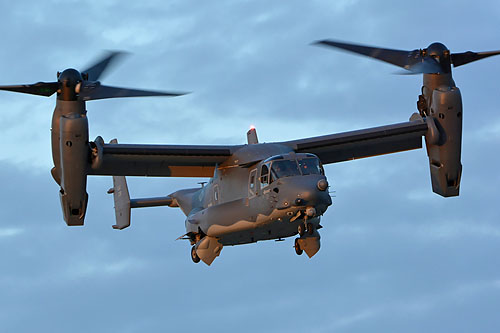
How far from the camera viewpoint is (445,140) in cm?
3231

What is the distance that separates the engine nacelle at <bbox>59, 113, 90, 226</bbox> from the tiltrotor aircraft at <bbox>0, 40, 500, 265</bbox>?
0.08 feet

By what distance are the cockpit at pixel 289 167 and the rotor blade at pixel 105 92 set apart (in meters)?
3.10

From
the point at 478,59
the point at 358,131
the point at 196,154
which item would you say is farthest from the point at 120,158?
the point at 478,59

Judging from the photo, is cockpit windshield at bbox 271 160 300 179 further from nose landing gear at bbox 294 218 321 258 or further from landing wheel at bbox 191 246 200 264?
landing wheel at bbox 191 246 200 264

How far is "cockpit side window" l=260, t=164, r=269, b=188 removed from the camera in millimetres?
30136

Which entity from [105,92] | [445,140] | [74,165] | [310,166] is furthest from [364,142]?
[74,165]

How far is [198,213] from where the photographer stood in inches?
1287

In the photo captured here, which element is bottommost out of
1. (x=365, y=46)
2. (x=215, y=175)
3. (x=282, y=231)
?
(x=282, y=231)

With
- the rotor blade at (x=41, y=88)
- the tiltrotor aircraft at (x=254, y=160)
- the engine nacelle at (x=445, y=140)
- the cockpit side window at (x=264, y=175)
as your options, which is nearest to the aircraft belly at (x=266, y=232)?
the tiltrotor aircraft at (x=254, y=160)

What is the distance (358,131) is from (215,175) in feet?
13.2

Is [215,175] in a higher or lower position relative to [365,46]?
lower

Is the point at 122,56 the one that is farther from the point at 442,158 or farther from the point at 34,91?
the point at 442,158

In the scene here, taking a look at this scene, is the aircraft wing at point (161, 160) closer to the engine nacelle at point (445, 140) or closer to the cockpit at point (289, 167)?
the cockpit at point (289, 167)

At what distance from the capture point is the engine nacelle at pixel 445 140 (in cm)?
3170
